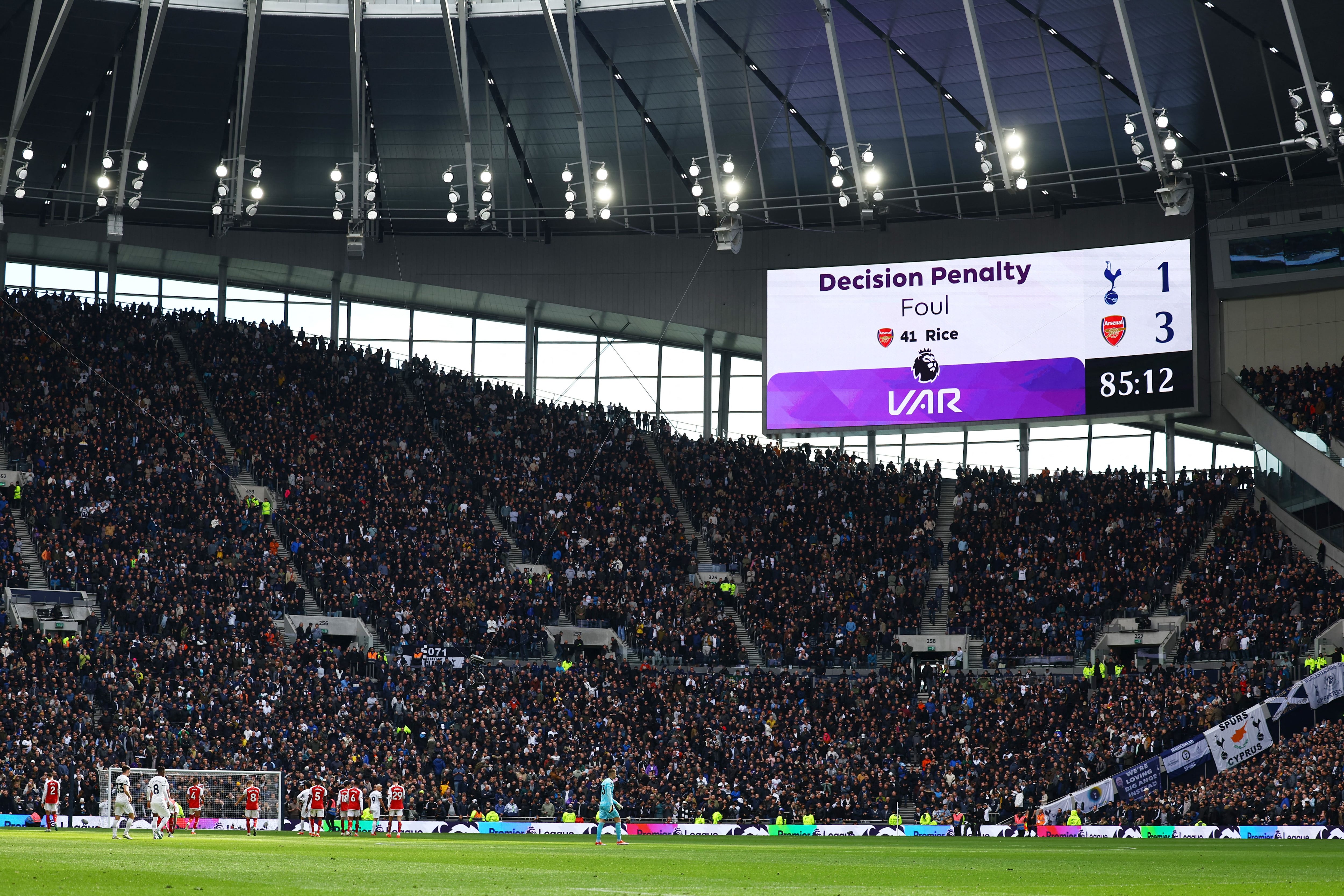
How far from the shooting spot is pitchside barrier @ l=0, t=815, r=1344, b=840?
38406 mm

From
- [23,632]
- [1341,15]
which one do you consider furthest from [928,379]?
[23,632]

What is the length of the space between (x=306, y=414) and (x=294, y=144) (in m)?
9.97

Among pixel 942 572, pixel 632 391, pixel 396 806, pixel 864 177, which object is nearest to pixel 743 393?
pixel 632 391

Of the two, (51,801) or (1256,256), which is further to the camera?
(1256,256)

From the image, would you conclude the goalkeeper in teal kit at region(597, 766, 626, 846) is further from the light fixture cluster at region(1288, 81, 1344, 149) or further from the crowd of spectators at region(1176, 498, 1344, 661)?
the light fixture cluster at region(1288, 81, 1344, 149)

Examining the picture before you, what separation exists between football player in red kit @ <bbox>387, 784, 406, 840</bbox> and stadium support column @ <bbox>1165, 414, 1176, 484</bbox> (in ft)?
103

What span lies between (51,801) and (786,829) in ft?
63.6

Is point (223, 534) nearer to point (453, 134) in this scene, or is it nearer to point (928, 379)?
point (453, 134)

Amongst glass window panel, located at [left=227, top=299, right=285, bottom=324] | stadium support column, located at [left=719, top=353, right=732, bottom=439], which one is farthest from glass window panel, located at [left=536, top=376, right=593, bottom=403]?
glass window panel, located at [left=227, top=299, right=285, bottom=324]

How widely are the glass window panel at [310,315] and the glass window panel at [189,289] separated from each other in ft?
10.2

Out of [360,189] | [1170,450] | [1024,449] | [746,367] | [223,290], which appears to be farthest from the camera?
[746,367]

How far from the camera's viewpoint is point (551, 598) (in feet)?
176

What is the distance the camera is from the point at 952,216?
58000 millimetres

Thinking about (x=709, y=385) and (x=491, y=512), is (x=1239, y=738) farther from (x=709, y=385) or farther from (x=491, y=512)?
(x=709, y=385)
